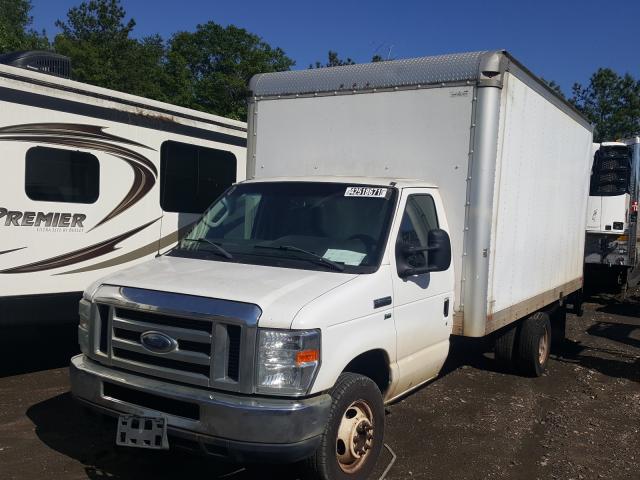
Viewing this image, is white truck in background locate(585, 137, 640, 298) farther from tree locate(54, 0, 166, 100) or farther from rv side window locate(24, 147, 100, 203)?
tree locate(54, 0, 166, 100)

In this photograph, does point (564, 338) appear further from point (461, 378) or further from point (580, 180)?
point (461, 378)

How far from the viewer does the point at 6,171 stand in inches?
229

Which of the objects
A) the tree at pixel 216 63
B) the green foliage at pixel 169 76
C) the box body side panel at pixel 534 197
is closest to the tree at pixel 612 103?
the green foliage at pixel 169 76

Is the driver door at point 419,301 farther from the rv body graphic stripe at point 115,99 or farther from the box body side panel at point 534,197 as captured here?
the rv body graphic stripe at point 115,99

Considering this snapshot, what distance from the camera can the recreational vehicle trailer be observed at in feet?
19.4

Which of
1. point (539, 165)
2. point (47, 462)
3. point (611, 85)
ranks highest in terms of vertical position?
point (611, 85)

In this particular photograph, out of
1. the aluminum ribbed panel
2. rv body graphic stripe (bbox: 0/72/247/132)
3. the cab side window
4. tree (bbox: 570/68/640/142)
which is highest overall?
tree (bbox: 570/68/640/142)

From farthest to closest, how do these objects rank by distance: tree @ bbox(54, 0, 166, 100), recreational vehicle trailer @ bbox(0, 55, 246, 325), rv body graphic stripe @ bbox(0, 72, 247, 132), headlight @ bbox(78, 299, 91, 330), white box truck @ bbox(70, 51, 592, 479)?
1. tree @ bbox(54, 0, 166, 100)
2. rv body graphic stripe @ bbox(0, 72, 247, 132)
3. recreational vehicle trailer @ bbox(0, 55, 246, 325)
4. headlight @ bbox(78, 299, 91, 330)
5. white box truck @ bbox(70, 51, 592, 479)

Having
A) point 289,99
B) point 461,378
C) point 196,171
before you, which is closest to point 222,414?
point 289,99

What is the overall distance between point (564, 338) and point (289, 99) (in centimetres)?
595

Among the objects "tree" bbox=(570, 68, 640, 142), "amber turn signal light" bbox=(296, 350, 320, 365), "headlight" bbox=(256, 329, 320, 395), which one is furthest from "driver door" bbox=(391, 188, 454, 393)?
"tree" bbox=(570, 68, 640, 142)

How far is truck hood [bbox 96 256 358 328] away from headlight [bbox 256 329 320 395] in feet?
0.22

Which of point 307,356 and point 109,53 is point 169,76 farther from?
point 307,356

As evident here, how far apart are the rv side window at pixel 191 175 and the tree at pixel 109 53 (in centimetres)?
2423
